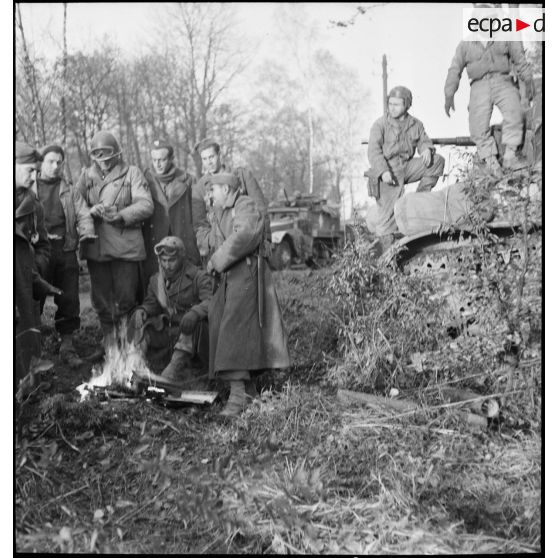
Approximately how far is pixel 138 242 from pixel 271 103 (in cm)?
814

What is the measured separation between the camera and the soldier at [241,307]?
16.1 ft

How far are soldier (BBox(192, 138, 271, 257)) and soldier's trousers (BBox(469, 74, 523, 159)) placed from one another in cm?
198

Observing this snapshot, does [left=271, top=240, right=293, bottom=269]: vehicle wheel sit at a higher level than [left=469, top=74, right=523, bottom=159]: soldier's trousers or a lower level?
lower

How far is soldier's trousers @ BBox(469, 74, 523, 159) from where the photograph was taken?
593 centimetres

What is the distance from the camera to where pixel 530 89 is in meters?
5.56

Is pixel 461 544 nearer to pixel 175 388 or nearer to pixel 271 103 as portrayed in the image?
pixel 175 388

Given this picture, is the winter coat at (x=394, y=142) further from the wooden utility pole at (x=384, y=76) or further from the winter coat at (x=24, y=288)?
the winter coat at (x=24, y=288)

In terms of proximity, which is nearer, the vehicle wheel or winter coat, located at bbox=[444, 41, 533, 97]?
winter coat, located at bbox=[444, 41, 533, 97]

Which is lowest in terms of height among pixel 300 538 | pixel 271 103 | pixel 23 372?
pixel 300 538

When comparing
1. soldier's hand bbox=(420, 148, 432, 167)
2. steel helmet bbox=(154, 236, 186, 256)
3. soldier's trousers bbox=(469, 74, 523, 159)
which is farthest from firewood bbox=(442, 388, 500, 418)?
soldier's hand bbox=(420, 148, 432, 167)

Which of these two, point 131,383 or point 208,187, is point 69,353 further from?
point 208,187

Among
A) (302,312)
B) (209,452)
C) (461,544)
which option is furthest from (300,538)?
(302,312)

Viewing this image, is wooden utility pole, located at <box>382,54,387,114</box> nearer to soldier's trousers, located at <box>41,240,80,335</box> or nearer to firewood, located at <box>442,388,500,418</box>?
firewood, located at <box>442,388,500,418</box>

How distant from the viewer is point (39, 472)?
364 cm
